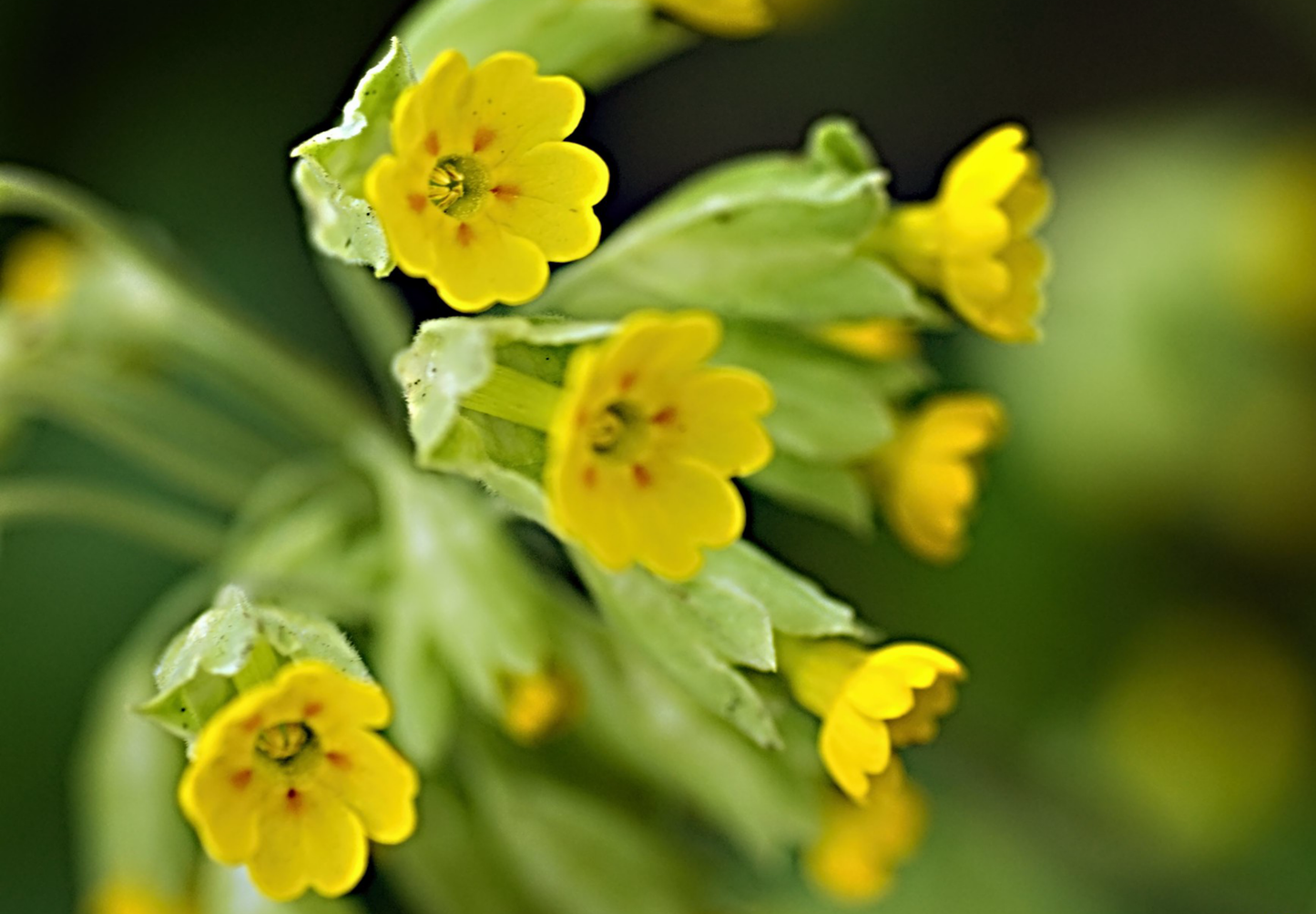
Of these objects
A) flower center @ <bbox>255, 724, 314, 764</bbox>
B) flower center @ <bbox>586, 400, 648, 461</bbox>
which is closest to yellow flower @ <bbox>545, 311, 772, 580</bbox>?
flower center @ <bbox>586, 400, 648, 461</bbox>

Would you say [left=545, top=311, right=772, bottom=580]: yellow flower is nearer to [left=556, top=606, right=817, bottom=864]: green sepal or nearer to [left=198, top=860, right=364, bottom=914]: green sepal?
[left=556, top=606, right=817, bottom=864]: green sepal

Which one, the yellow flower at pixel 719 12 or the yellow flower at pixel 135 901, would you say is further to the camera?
the yellow flower at pixel 135 901

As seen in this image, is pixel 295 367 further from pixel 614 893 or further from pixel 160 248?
pixel 614 893

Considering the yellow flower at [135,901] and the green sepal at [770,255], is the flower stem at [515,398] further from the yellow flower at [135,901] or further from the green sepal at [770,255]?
the yellow flower at [135,901]

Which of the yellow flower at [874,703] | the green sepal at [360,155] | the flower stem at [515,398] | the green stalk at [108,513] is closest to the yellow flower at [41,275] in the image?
the green stalk at [108,513]

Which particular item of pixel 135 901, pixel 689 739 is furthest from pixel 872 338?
pixel 135 901
